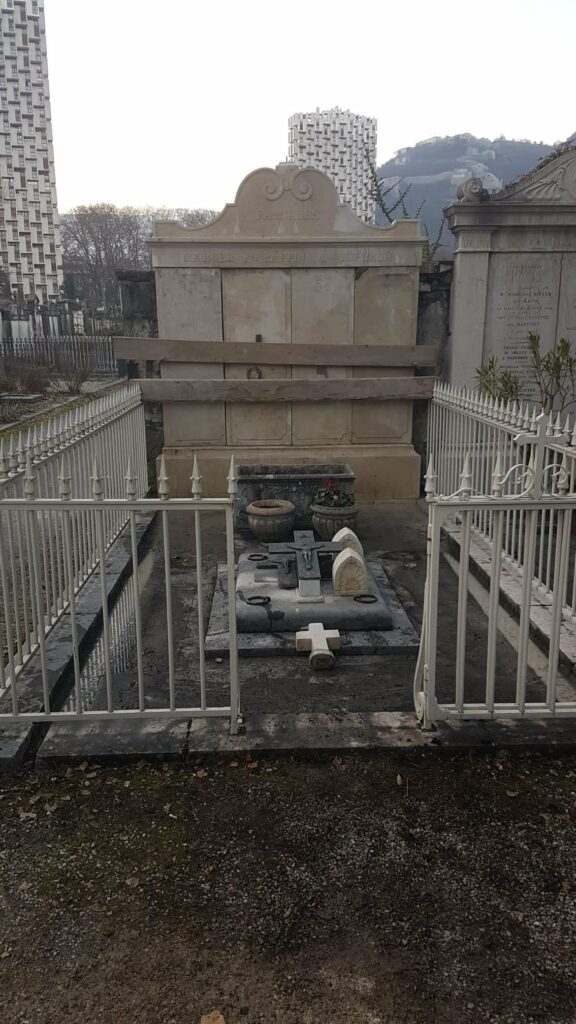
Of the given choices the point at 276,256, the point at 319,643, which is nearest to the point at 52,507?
the point at 319,643

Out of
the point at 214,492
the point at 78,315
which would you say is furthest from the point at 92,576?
the point at 78,315

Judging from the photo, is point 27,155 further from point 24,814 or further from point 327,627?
point 24,814

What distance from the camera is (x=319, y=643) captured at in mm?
4727

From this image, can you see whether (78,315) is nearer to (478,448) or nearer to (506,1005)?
(478,448)

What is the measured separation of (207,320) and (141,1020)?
790 centimetres

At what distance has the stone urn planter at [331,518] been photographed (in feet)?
23.4

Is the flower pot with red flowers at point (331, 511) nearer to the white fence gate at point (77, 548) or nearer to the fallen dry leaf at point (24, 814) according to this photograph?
the white fence gate at point (77, 548)

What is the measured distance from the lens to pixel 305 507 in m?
7.83

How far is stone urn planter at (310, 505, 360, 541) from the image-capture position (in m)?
7.14

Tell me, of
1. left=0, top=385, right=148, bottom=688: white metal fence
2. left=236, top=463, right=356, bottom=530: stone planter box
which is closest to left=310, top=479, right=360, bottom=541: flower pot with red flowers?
left=236, top=463, right=356, bottom=530: stone planter box

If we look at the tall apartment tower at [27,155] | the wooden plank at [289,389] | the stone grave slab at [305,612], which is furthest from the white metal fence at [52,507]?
the tall apartment tower at [27,155]

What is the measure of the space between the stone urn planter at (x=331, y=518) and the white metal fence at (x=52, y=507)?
1.99 m

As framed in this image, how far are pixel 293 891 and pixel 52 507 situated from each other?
205 centimetres

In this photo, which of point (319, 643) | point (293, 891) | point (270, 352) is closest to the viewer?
point (293, 891)
